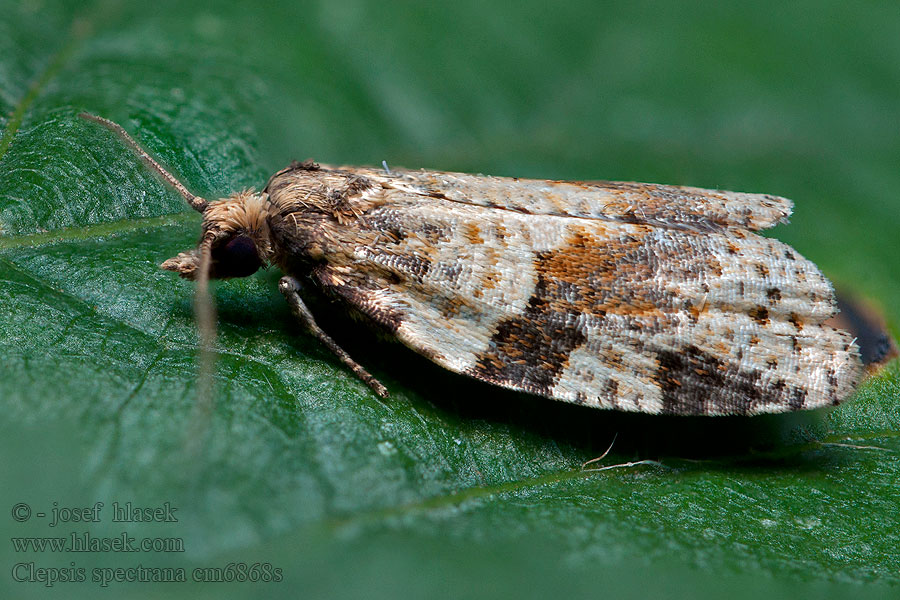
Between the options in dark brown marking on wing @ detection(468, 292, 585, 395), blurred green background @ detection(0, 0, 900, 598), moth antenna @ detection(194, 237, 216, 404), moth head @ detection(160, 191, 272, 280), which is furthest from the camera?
moth head @ detection(160, 191, 272, 280)

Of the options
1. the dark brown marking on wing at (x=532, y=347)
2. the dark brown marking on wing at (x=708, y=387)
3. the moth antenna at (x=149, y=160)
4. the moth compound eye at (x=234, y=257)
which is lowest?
→ the dark brown marking on wing at (x=708, y=387)

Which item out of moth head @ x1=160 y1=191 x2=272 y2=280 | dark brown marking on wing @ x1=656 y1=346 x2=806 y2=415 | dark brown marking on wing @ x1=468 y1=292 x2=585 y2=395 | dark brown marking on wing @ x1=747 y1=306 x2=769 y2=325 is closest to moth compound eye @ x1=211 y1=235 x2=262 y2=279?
moth head @ x1=160 y1=191 x2=272 y2=280

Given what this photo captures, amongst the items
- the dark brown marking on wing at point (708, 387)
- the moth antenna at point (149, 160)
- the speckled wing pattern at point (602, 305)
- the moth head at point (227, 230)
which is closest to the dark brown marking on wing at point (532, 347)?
the speckled wing pattern at point (602, 305)

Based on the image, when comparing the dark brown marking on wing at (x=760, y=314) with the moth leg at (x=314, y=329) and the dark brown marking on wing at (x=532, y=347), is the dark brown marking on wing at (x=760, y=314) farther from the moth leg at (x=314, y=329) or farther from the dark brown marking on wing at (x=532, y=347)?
the moth leg at (x=314, y=329)

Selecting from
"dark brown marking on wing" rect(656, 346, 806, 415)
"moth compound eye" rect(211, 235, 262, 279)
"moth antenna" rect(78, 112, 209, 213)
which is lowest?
"dark brown marking on wing" rect(656, 346, 806, 415)

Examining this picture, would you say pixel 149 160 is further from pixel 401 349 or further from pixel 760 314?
pixel 760 314

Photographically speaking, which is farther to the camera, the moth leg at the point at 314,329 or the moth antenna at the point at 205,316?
the moth leg at the point at 314,329

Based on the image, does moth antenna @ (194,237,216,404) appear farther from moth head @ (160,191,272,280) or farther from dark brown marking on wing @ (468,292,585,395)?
dark brown marking on wing @ (468,292,585,395)

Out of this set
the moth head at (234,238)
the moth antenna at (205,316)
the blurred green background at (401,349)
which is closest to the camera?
the blurred green background at (401,349)
